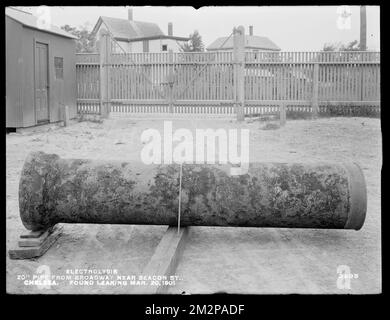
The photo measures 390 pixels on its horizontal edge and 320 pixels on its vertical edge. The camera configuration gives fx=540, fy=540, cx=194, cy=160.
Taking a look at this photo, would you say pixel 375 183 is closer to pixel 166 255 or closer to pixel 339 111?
pixel 166 255

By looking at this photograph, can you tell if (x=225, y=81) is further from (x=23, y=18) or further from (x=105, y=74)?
(x=23, y=18)

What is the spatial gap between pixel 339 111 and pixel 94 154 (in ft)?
24.8

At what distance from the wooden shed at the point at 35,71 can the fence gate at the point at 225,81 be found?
36.6 inches

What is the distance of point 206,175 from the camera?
4305mm

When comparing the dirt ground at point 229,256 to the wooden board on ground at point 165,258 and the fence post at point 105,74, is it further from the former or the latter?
the fence post at point 105,74

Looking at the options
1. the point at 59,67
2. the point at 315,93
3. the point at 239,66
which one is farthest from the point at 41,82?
the point at 315,93

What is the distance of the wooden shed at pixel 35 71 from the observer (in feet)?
37.6

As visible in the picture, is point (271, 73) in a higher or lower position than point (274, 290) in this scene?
higher

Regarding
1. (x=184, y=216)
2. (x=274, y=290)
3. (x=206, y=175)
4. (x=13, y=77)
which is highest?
(x=13, y=77)

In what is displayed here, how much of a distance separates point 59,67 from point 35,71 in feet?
5.18

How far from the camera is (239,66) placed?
14414 millimetres

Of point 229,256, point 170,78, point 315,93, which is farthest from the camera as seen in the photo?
point 170,78

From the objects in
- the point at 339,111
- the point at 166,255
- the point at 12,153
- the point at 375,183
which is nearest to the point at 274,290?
the point at 166,255

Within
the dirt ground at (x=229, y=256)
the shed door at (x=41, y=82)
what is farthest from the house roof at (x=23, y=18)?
the dirt ground at (x=229, y=256)
